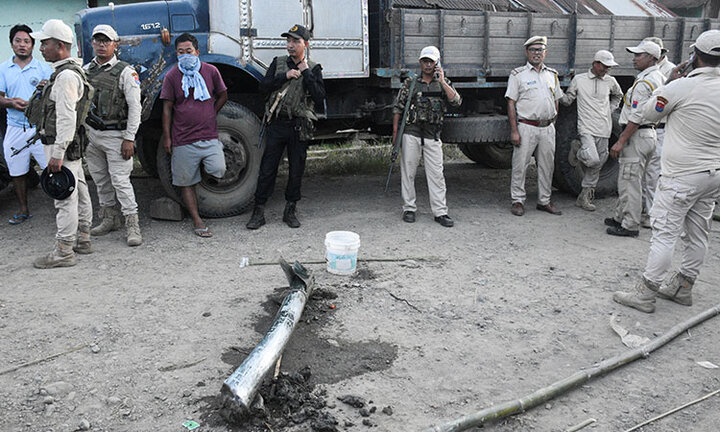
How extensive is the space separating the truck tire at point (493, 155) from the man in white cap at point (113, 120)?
5.03m

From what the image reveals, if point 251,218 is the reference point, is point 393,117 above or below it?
above

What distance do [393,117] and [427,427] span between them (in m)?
4.01

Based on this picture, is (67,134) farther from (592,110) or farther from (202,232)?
(592,110)

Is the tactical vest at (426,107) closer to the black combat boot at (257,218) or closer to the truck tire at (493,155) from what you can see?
the black combat boot at (257,218)

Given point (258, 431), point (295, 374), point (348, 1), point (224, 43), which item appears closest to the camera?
point (258, 431)

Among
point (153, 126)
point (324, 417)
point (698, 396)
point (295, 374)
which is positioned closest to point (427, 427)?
point (324, 417)

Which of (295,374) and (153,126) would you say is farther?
(153,126)

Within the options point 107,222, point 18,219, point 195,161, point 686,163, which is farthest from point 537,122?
point 18,219

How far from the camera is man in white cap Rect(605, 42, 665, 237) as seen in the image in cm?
586

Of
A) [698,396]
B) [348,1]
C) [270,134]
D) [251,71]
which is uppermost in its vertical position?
[348,1]

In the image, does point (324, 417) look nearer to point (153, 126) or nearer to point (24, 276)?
point (24, 276)

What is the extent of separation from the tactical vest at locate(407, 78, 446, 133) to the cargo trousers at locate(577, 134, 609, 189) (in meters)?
1.81

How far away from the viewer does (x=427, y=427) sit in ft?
9.44

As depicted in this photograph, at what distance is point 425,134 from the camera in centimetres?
622
